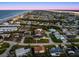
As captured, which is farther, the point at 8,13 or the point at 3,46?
the point at 8,13

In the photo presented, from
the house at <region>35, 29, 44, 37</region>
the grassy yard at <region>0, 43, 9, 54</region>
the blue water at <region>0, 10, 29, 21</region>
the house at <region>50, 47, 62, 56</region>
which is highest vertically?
the blue water at <region>0, 10, 29, 21</region>

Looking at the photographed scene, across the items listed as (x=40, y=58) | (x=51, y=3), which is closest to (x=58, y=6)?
(x=51, y=3)

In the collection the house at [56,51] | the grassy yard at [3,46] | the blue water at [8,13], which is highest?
the blue water at [8,13]

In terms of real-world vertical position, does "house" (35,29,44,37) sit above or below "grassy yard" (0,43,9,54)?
above

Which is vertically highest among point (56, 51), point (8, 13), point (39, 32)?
point (8, 13)

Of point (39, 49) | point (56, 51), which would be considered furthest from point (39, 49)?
point (56, 51)

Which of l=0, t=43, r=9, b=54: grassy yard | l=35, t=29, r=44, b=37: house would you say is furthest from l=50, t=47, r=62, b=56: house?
l=0, t=43, r=9, b=54: grassy yard

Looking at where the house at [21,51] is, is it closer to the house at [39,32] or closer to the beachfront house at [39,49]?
the beachfront house at [39,49]

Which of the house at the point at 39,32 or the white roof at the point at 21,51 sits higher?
the house at the point at 39,32

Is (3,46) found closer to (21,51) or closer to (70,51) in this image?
(21,51)

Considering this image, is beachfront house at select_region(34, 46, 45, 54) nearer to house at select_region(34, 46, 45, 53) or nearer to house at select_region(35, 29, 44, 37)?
house at select_region(34, 46, 45, 53)

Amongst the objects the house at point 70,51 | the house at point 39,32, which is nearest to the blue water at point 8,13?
the house at point 39,32
